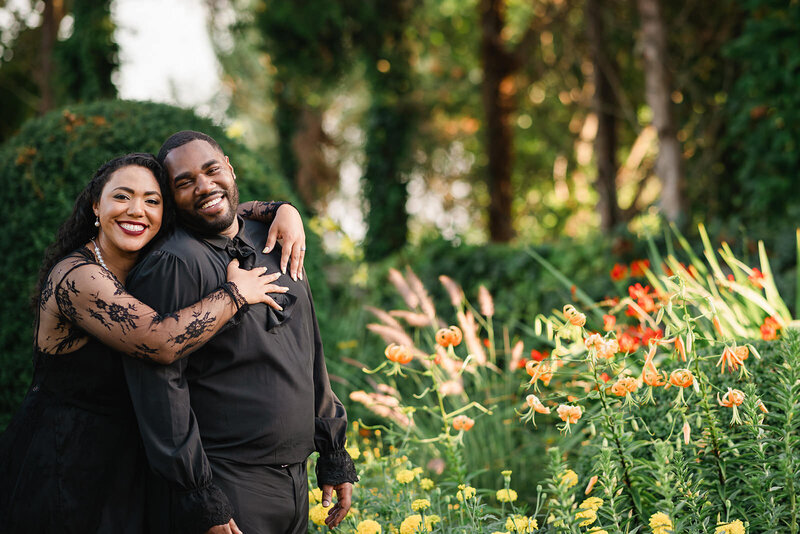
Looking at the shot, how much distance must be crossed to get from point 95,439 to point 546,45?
40.6ft

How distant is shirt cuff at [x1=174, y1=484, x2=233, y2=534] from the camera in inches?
68.6

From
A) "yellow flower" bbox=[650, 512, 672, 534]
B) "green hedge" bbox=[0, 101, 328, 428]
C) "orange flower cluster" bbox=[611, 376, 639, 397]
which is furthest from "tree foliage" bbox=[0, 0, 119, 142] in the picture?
"yellow flower" bbox=[650, 512, 672, 534]

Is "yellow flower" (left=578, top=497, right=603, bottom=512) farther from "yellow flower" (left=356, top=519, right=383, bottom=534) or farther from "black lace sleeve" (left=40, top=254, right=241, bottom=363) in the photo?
"black lace sleeve" (left=40, top=254, right=241, bottom=363)

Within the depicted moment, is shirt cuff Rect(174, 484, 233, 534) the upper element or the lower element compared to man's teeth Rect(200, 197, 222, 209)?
lower

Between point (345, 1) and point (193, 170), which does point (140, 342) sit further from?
point (345, 1)

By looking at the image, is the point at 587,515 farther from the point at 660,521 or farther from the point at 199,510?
the point at 199,510

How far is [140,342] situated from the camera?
171 centimetres

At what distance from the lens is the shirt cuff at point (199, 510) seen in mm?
1741

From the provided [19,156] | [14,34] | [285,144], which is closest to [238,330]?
[19,156]

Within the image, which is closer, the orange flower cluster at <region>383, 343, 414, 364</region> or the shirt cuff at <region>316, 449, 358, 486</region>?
the shirt cuff at <region>316, 449, 358, 486</region>

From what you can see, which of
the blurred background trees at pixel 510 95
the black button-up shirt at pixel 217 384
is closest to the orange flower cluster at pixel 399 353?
the black button-up shirt at pixel 217 384

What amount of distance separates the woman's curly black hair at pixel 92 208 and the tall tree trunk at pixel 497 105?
9529mm

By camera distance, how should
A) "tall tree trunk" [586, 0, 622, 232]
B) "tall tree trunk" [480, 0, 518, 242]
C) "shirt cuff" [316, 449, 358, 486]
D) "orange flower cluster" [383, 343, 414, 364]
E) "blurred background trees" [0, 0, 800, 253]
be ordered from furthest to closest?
"tall tree trunk" [480, 0, 518, 242] < "tall tree trunk" [586, 0, 622, 232] < "blurred background trees" [0, 0, 800, 253] < "orange flower cluster" [383, 343, 414, 364] < "shirt cuff" [316, 449, 358, 486]

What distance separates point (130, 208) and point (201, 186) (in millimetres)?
202
